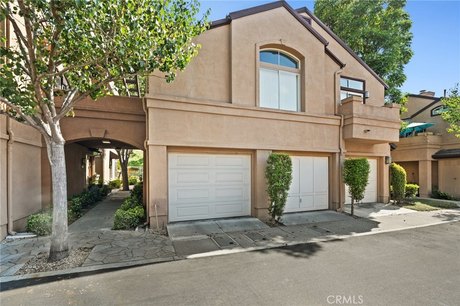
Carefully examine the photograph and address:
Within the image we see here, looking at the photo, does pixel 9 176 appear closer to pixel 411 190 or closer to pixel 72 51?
pixel 72 51

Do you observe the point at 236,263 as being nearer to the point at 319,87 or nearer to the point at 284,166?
the point at 284,166

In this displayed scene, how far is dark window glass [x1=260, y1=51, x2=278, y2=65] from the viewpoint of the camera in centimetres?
996

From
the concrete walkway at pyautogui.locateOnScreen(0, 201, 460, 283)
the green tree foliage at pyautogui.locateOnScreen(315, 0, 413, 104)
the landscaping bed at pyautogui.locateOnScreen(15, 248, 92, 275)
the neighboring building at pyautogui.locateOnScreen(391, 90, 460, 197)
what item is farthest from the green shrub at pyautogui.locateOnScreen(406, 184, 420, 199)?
the landscaping bed at pyautogui.locateOnScreen(15, 248, 92, 275)

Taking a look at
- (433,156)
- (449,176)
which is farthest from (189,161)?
(449,176)

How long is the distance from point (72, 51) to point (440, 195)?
21788mm

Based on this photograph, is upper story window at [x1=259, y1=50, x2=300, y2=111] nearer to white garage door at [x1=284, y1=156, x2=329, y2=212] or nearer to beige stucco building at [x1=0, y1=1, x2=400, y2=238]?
beige stucco building at [x1=0, y1=1, x2=400, y2=238]

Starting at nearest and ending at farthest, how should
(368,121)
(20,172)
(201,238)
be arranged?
(201,238), (20,172), (368,121)

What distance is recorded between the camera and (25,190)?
761 cm

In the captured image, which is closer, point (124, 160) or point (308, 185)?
point (308, 185)

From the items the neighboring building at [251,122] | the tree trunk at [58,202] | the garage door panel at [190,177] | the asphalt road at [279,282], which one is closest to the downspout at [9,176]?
the tree trunk at [58,202]

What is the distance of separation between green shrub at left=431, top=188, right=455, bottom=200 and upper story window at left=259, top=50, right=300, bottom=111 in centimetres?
1381

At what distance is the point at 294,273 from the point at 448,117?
52.7ft

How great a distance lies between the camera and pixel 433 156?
1700cm

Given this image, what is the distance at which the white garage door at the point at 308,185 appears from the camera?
1024 cm
